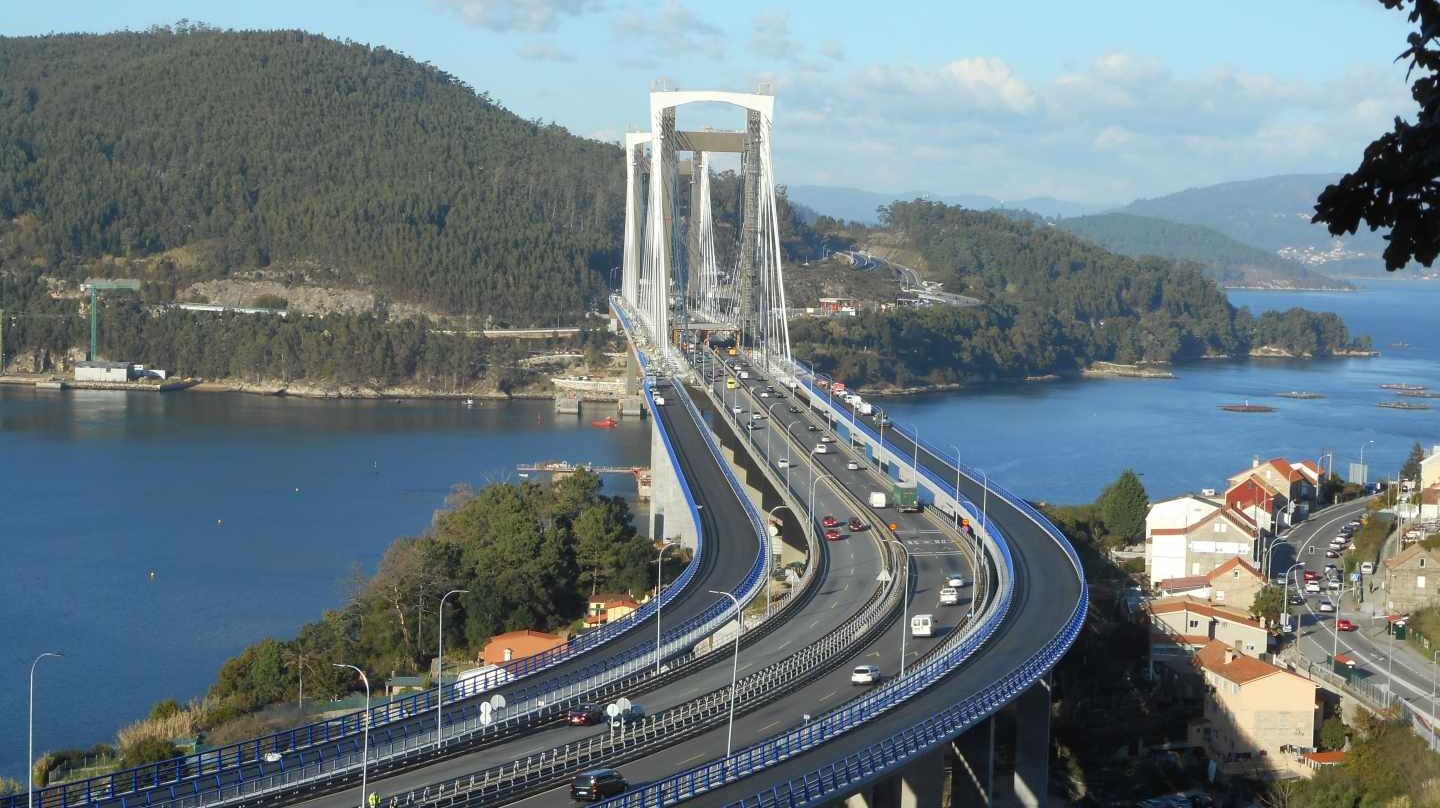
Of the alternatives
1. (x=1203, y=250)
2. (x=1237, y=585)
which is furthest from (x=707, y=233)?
(x=1203, y=250)

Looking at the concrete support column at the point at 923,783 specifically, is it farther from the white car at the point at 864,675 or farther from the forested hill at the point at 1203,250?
the forested hill at the point at 1203,250

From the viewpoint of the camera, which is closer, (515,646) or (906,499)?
(515,646)

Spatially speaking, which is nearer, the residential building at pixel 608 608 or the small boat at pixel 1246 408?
the residential building at pixel 608 608

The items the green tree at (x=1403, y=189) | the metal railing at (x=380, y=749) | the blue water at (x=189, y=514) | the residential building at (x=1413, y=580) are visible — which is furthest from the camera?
the residential building at (x=1413, y=580)

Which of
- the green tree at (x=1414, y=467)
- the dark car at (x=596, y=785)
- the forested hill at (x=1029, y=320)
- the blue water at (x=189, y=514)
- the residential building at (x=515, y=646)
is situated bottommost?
the blue water at (x=189, y=514)

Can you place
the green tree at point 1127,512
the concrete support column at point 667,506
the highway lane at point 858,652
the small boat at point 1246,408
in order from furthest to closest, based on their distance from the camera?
the small boat at point 1246,408, the green tree at point 1127,512, the concrete support column at point 667,506, the highway lane at point 858,652

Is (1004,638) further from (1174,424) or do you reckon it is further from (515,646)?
(1174,424)

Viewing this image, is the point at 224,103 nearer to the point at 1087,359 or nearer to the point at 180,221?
the point at 180,221

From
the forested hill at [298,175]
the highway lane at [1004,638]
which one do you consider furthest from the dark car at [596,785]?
the forested hill at [298,175]
